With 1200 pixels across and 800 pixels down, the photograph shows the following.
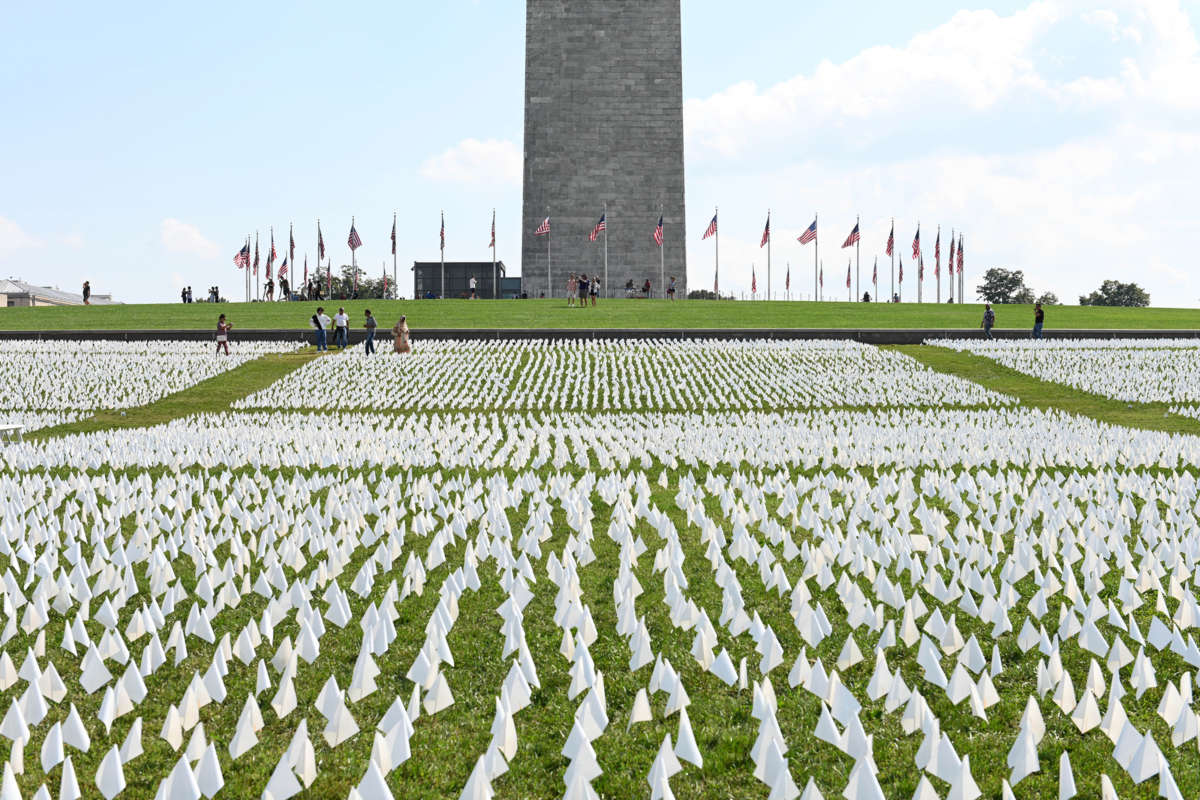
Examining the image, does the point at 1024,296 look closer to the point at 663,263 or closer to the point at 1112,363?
the point at 663,263

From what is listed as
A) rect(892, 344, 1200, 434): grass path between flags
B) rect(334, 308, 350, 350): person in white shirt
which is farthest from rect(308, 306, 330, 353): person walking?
rect(892, 344, 1200, 434): grass path between flags

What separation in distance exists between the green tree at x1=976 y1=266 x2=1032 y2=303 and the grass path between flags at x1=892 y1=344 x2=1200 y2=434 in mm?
74034

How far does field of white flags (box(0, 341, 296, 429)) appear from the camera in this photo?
66.2ft

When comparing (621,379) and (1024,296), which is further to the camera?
(1024,296)

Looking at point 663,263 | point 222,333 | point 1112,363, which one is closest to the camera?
point 1112,363

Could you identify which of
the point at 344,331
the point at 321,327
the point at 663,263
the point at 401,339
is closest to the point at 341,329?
the point at 344,331

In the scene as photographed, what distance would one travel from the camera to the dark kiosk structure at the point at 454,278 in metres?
90.0

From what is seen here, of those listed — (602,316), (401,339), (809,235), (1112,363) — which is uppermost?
(809,235)

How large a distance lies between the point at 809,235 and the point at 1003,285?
5414 centimetres

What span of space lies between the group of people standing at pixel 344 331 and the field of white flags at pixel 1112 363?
57.6ft

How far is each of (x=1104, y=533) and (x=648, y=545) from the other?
399cm

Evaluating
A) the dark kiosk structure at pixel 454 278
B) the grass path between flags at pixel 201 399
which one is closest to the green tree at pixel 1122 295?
the dark kiosk structure at pixel 454 278

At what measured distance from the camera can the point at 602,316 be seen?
42781mm

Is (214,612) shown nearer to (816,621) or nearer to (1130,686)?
(816,621)
